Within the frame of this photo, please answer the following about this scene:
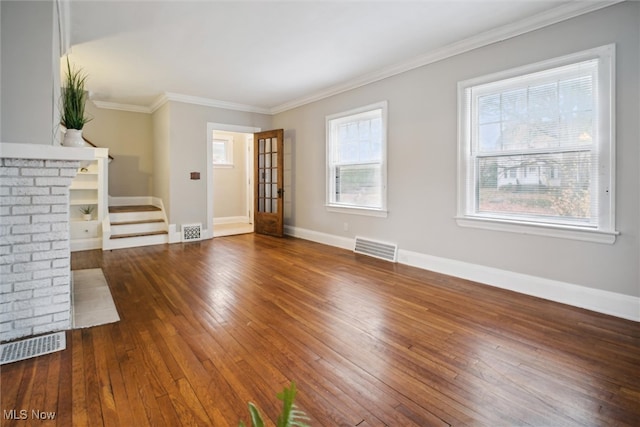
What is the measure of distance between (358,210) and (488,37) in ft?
8.95

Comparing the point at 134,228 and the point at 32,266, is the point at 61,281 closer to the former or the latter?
the point at 32,266

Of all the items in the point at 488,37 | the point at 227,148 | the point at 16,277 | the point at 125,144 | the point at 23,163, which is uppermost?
the point at 488,37

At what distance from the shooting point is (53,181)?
91.8 inches

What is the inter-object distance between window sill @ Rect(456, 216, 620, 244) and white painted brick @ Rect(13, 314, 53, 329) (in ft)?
12.9

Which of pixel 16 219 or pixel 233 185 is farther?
pixel 233 185

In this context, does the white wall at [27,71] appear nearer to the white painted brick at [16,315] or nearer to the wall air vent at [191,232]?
the white painted brick at [16,315]

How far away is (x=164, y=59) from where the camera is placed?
4.12 m

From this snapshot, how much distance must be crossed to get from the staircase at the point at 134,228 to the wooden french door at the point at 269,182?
74.3 inches

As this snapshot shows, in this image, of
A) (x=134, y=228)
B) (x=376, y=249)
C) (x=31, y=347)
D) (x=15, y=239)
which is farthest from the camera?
(x=134, y=228)

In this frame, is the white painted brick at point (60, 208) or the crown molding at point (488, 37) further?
the crown molding at point (488, 37)

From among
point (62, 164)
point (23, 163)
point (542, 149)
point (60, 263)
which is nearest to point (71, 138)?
point (62, 164)

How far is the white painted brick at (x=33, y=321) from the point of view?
7.44 feet

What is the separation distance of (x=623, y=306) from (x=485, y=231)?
4.09 ft

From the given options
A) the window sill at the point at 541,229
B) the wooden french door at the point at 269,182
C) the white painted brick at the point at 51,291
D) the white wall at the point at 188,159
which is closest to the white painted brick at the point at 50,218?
the white painted brick at the point at 51,291
